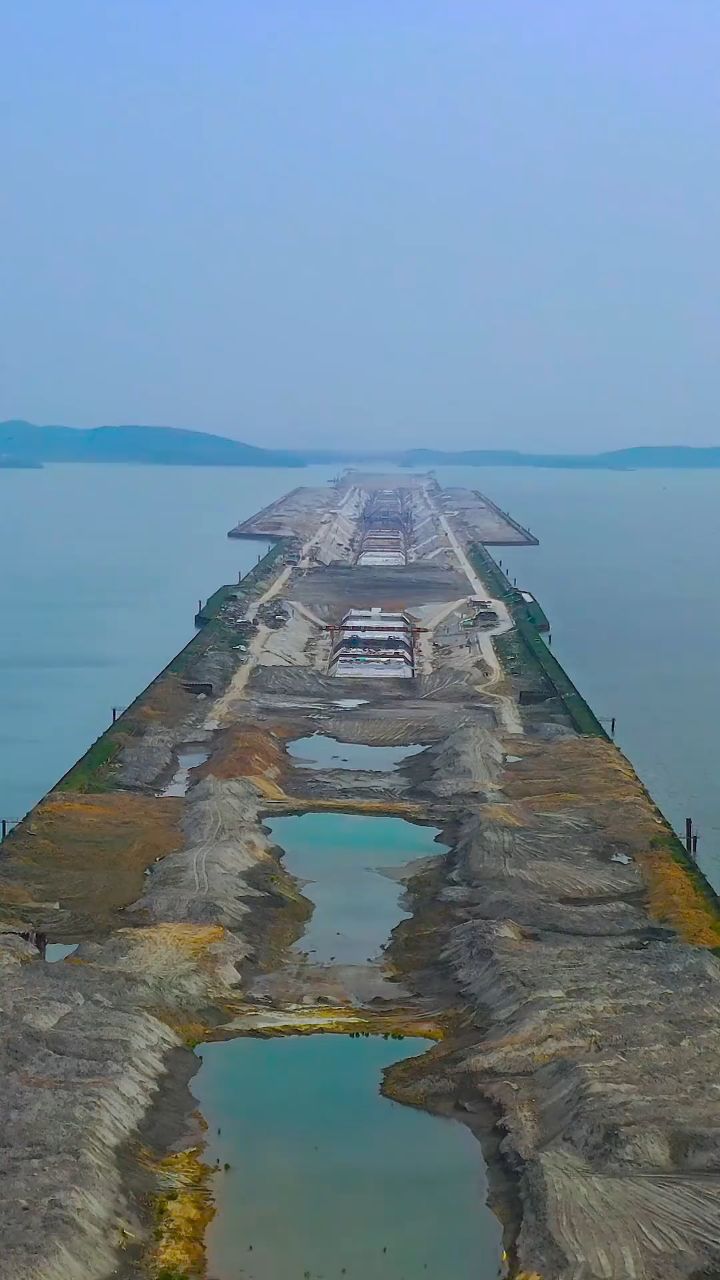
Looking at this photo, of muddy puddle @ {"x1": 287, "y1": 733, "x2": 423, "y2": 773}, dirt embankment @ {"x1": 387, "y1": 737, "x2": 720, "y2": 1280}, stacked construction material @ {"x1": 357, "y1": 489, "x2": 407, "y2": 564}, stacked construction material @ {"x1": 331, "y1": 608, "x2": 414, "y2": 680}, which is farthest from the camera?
stacked construction material @ {"x1": 357, "y1": 489, "x2": 407, "y2": 564}

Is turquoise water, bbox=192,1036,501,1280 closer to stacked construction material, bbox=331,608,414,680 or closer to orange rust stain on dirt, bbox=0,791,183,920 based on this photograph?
orange rust stain on dirt, bbox=0,791,183,920

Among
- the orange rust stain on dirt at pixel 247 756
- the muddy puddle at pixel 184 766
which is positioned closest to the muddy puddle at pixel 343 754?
the orange rust stain on dirt at pixel 247 756

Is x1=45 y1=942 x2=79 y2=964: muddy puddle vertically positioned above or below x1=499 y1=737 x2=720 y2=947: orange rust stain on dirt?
below

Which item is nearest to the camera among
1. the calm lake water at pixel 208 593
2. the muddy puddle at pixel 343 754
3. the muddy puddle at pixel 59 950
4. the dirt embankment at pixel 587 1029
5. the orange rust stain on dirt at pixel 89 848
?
the dirt embankment at pixel 587 1029

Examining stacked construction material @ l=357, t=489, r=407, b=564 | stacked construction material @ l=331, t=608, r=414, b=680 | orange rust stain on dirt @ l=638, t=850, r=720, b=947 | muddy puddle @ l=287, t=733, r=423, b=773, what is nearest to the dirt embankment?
orange rust stain on dirt @ l=638, t=850, r=720, b=947

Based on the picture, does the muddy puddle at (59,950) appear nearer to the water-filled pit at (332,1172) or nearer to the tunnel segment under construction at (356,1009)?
the tunnel segment under construction at (356,1009)

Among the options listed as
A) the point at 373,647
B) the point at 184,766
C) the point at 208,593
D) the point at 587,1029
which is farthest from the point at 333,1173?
the point at 208,593

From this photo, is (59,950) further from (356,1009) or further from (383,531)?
(383,531)

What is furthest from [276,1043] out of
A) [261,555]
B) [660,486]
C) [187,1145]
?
[660,486]
